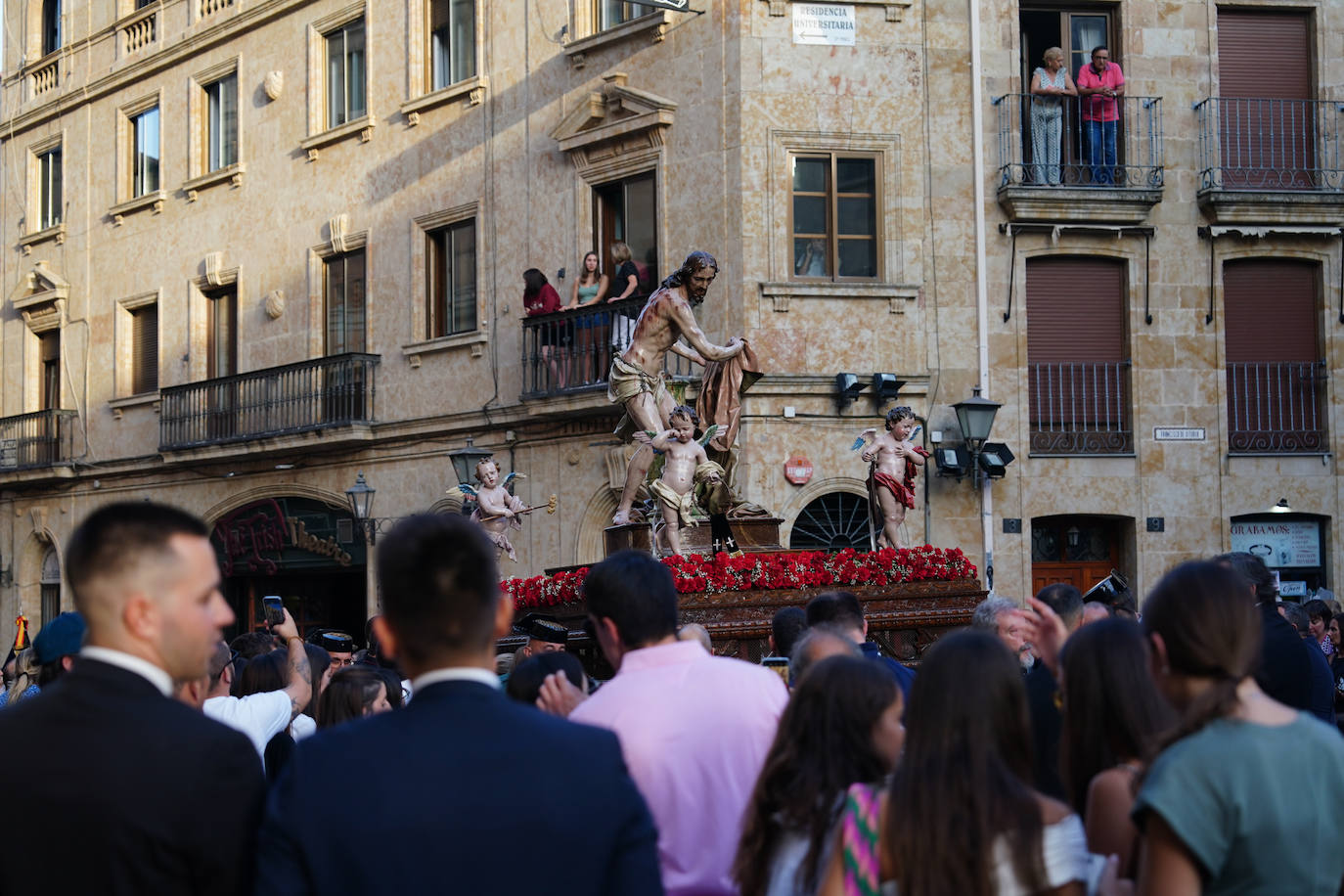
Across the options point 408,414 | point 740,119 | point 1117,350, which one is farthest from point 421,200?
point 1117,350

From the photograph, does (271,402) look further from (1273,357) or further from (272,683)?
(272,683)

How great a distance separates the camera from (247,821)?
2.92 meters

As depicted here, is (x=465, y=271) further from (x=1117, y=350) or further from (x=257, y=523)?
(x=1117, y=350)

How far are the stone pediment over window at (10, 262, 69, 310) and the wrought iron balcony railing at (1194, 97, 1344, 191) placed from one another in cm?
2098

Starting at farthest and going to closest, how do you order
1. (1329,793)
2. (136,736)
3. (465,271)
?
(465,271) < (1329,793) < (136,736)

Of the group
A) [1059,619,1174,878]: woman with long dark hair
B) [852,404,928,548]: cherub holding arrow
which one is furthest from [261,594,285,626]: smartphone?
[852,404,928,548]: cherub holding arrow

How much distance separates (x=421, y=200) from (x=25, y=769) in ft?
69.0

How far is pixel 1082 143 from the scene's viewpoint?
2019 cm

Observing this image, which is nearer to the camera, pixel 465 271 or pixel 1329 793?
pixel 1329 793

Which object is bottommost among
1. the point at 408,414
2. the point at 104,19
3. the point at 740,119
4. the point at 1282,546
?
the point at 1282,546

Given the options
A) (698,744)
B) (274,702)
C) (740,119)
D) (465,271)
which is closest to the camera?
→ (698,744)

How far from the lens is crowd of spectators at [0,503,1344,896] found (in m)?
2.76

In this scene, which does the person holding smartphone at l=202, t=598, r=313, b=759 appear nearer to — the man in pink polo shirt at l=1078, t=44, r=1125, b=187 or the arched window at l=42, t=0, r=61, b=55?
the man in pink polo shirt at l=1078, t=44, r=1125, b=187

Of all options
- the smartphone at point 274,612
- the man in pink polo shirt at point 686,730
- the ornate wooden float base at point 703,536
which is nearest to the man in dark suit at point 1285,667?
the man in pink polo shirt at point 686,730
